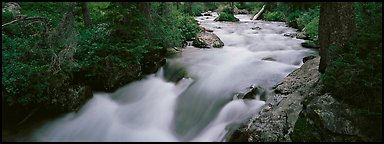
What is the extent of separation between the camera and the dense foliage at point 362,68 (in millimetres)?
4215

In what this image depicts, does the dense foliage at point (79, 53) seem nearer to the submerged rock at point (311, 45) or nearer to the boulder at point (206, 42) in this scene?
the boulder at point (206, 42)

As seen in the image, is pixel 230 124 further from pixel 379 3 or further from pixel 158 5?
pixel 158 5

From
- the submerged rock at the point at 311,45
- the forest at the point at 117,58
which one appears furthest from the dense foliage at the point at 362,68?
the submerged rock at the point at 311,45

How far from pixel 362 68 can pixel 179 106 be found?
156 inches

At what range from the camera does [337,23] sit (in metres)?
5.32

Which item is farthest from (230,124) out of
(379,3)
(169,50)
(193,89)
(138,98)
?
(169,50)

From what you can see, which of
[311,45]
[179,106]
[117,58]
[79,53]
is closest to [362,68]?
[179,106]

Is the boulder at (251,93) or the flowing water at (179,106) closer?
the flowing water at (179,106)

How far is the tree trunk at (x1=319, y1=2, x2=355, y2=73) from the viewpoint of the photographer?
5230mm

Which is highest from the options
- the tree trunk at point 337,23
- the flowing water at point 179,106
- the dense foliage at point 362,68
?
the tree trunk at point 337,23

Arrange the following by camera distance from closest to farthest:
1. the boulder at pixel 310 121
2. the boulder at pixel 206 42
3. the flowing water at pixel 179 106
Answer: the boulder at pixel 310 121, the flowing water at pixel 179 106, the boulder at pixel 206 42

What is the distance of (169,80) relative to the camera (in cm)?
808

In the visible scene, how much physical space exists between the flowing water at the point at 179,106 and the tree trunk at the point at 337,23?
1.78 meters

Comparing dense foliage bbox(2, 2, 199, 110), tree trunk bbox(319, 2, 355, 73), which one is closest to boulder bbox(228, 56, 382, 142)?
tree trunk bbox(319, 2, 355, 73)
